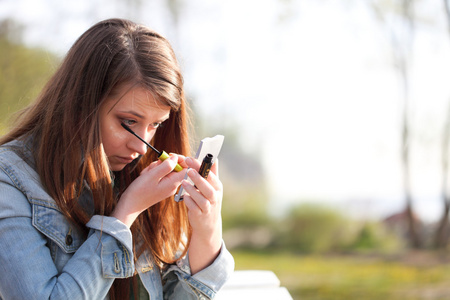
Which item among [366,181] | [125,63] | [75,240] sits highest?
[125,63]

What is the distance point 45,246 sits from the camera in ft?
3.36

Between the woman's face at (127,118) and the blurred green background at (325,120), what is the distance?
3.07 m

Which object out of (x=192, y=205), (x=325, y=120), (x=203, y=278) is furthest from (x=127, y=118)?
(x=325, y=120)

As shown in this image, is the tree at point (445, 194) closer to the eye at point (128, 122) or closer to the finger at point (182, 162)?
the finger at point (182, 162)

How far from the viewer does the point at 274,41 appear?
175 inches

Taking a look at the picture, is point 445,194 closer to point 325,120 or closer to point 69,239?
point 325,120

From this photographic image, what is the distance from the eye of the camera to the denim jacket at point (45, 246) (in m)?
0.95

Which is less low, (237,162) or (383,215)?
(237,162)

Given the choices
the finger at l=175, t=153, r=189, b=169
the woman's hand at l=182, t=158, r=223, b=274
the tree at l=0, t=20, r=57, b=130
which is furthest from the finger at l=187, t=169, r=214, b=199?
the tree at l=0, t=20, r=57, b=130

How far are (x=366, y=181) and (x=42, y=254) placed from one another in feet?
12.3

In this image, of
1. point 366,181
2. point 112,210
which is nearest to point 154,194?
point 112,210

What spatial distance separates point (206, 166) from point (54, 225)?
0.36 meters

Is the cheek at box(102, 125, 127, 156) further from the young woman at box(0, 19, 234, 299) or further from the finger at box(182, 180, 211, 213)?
the finger at box(182, 180, 211, 213)

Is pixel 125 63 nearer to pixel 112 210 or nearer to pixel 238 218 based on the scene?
pixel 112 210
